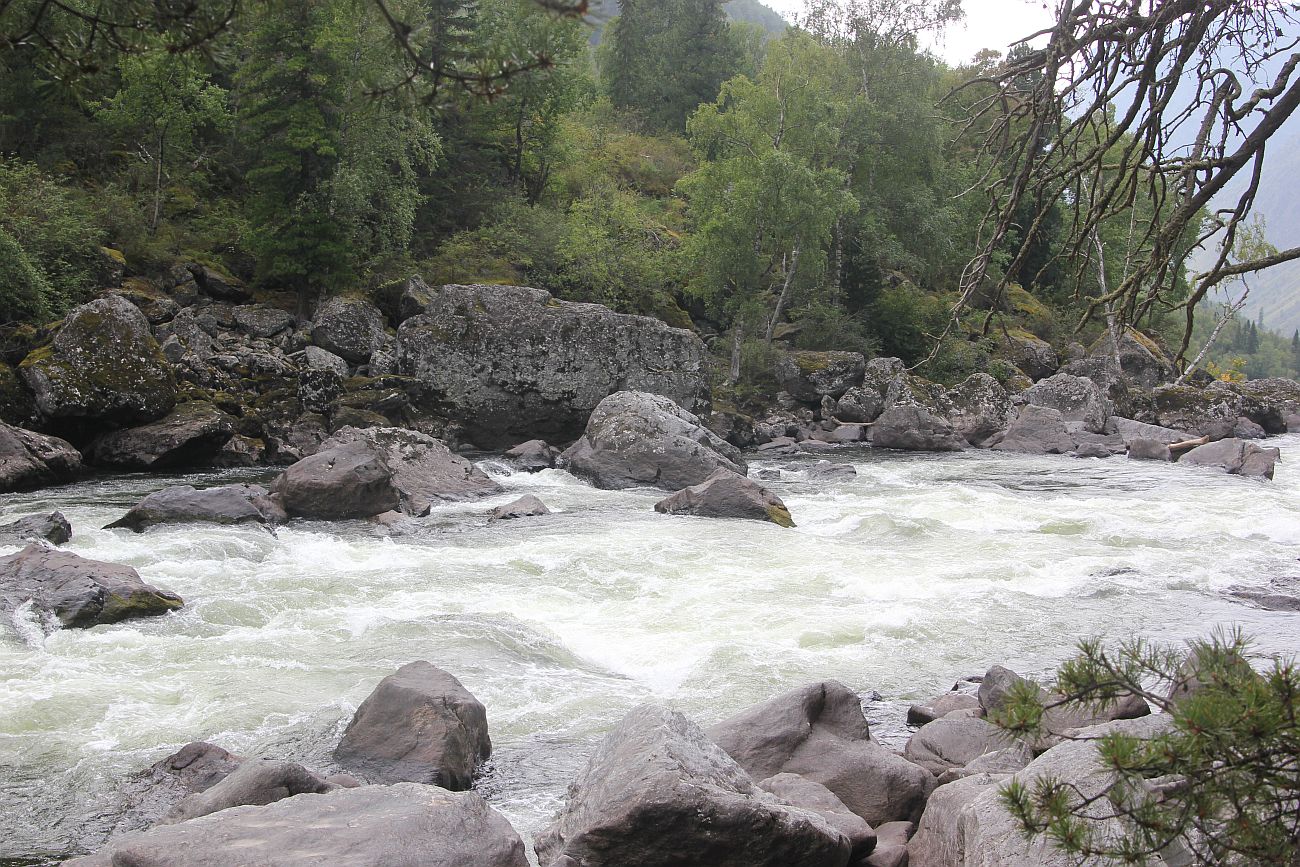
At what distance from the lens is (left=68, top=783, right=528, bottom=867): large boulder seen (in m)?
4.10

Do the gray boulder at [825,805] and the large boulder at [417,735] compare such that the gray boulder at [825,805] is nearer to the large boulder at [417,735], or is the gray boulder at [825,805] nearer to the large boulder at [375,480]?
the large boulder at [417,735]

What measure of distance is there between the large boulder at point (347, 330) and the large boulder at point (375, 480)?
23.9 feet

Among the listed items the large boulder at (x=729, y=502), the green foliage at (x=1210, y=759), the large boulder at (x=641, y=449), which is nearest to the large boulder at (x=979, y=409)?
the large boulder at (x=641, y=449)

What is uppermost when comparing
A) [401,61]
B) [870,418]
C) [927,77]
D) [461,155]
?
[927,77]

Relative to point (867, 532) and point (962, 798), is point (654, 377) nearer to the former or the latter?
point (867, 532)

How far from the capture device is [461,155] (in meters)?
37.1

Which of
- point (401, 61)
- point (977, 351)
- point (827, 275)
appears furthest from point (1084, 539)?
point (827, 275)

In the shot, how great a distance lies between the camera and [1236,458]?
69.7ft

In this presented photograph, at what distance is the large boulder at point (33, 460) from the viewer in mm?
15359

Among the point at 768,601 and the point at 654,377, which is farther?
the point at 654,377

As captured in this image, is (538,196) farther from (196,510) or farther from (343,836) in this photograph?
(343,836)

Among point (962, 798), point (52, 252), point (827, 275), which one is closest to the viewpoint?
point (962, 798)

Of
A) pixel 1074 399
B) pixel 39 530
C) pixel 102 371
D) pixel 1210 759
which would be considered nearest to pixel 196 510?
pixel 39 530

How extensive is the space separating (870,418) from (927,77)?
1749 cm
